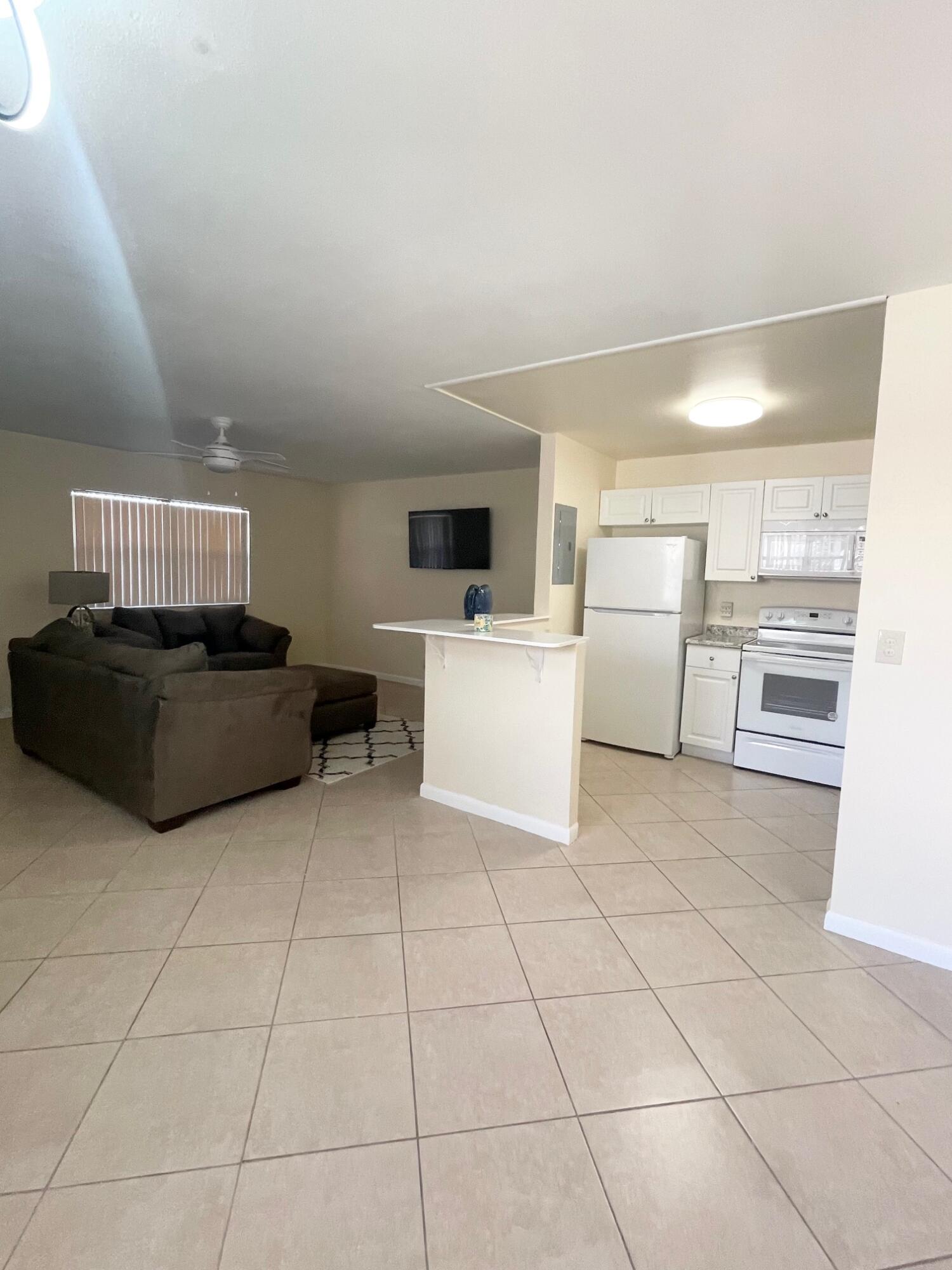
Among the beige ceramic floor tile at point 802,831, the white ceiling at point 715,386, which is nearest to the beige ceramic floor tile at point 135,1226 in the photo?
the beige ceramic floor tile at point 802,831

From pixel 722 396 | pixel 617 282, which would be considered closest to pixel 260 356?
pixel 617 282

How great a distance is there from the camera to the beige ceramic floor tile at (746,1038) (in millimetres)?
1615

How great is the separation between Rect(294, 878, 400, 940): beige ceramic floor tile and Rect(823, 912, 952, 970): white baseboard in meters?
1.70

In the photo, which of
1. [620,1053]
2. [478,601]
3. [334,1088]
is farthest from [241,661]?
[620,1053]

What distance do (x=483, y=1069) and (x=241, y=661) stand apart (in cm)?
451

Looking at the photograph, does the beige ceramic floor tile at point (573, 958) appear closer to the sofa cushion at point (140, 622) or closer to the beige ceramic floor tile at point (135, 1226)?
the beige ceramic floor tile at point (135, 1226)

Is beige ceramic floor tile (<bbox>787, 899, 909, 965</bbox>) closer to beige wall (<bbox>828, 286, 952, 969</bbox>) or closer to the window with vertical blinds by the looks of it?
beige wall (<bbox>828, 286, 952, 969</bbox>)

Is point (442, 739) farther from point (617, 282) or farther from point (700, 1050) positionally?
point (617, 282)

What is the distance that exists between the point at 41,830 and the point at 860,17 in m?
3.93

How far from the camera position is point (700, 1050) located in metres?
1.69

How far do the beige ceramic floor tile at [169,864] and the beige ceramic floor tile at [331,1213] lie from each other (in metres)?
1.39

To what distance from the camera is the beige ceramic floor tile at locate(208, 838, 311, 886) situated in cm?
253

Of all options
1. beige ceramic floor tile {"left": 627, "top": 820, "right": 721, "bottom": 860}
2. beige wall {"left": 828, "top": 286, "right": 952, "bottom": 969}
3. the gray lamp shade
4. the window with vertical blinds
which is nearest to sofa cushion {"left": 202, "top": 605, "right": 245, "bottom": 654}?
the window with vertical blinds

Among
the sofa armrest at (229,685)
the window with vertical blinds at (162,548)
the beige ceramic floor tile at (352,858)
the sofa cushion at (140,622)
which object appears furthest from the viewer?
the window with vertical blinds at (162,548)
